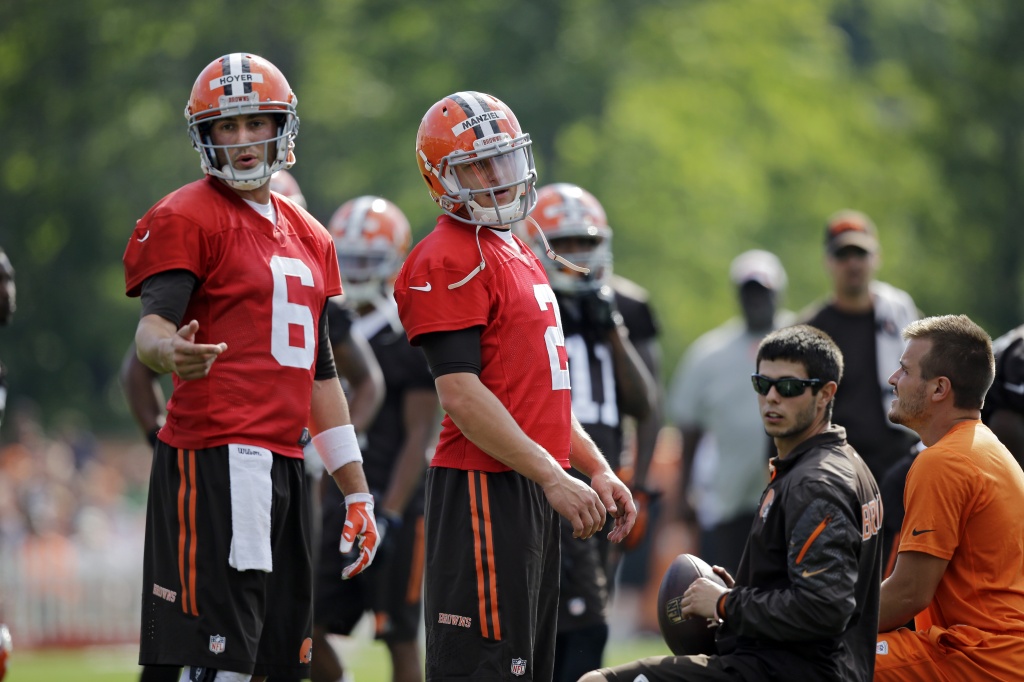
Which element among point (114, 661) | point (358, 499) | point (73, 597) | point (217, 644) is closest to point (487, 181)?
point (358, 499)

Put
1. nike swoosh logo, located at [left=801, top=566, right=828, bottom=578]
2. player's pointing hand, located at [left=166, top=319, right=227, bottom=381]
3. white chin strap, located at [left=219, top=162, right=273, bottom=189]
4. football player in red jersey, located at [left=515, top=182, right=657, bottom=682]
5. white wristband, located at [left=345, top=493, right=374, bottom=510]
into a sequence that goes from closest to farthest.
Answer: player's pointing hand, located at [left=166, top=319, right=227, bottom=381] → nike swoosh logo, located at [left=801, top=566, right=828, bottom=578] → white chin strap, located at [left=219, top=162, right=273, bottom=189] → white wristband, located at [left=345, top=493, right=374, bottom=510] → football player in red jersey, located at [left=515, top=182, right=657, bottom=682]

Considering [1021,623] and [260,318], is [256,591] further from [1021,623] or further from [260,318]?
[1021,623]

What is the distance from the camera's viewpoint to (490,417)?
184 inches

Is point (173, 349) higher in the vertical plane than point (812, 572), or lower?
higher

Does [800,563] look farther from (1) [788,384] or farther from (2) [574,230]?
(2) [574,230]

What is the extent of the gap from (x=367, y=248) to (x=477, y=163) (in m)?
3.27

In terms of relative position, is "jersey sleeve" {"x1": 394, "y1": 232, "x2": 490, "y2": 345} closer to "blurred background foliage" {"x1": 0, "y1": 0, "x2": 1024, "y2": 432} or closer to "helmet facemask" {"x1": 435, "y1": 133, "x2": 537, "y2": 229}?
"helmet facemask" {"x1": 435, "y1": 133, "x2": 537, "y2": 229}

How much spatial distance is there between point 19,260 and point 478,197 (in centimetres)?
2607

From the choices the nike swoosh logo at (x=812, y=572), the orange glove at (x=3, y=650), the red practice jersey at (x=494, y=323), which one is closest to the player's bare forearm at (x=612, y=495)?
the red practice jersey at (x=494, y=323)

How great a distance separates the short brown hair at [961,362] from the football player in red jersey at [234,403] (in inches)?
81.6

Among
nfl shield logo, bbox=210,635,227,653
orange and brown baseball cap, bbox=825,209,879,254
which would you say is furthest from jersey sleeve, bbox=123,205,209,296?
orange and brown baseball cap, bbox=825,209,879,254

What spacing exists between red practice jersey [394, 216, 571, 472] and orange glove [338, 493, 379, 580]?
0.35 metres

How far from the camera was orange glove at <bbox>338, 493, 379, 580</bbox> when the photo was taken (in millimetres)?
5023

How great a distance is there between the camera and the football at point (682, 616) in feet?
17.0
